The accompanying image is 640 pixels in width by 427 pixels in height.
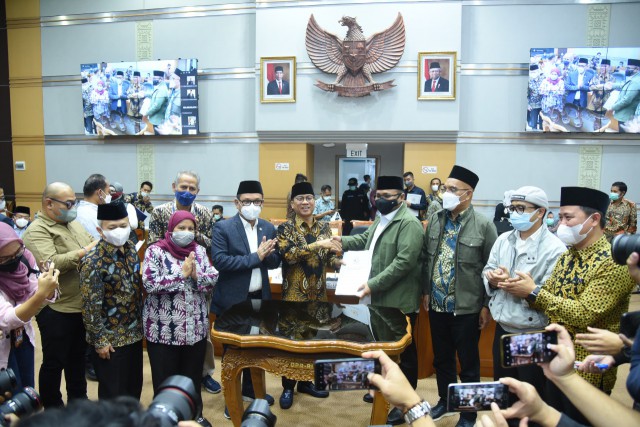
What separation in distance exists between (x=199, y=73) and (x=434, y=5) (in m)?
4.58

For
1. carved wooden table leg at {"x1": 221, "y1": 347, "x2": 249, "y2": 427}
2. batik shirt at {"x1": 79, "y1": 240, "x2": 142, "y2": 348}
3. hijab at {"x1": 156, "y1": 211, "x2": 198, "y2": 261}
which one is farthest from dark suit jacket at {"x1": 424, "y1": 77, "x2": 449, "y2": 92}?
carved wooden table leg at {"x1": 221, "y1": 347, "x2": 249, "y2": 427}

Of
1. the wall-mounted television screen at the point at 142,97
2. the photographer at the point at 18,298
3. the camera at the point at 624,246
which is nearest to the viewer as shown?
the camera at the point at 624,246

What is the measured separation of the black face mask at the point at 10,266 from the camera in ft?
6.68

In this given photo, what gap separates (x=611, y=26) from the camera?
7688 millimetres

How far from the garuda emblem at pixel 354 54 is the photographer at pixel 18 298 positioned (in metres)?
6.58

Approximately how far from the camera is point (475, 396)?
1.17m

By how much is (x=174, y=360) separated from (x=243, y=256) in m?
0.76

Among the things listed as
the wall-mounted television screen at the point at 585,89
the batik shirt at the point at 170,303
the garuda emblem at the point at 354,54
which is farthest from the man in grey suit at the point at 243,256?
the wall-mounted television screen at the point at 585,89

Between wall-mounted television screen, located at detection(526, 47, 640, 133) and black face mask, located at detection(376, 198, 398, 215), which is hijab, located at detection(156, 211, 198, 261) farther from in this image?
wall-mounted television screen, located at detection(526, 47, 640, 133)

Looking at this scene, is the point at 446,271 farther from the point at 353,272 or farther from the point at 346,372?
the point at 346,372

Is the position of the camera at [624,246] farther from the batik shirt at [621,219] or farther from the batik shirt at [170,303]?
the batik shirt at [621,219]

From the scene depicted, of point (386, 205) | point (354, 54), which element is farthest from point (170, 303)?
point (354, 54)

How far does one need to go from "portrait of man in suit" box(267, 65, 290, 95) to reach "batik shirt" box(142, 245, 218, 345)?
6172mm

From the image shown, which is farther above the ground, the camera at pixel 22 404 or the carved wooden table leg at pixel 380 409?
the camera at pixel 22 404
